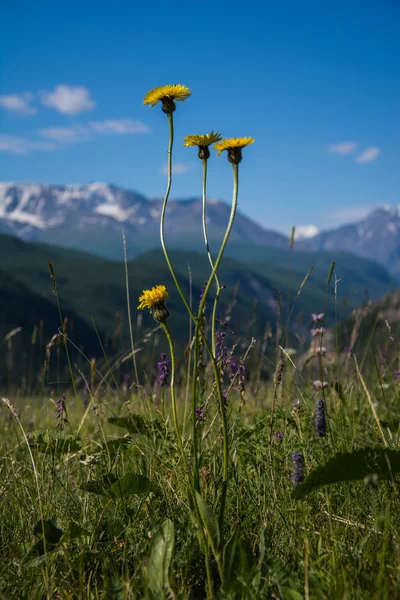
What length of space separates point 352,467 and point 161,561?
27.8 inches

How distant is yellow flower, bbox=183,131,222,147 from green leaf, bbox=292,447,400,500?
1.13 m

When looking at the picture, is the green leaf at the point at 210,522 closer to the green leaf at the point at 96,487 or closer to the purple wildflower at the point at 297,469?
the purple wildflower at the point at 297,469

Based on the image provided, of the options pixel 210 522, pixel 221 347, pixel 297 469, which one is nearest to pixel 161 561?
pixel 210 522

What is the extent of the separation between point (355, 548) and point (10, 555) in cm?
127

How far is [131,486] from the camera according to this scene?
218 cm

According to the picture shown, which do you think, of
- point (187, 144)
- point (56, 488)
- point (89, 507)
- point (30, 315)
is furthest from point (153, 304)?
point (30, 315)

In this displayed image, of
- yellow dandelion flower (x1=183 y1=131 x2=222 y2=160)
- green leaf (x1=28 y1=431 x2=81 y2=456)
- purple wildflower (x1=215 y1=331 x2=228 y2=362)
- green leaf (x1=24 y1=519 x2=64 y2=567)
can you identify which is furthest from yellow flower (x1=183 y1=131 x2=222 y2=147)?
green leaf (x1=28 y1=431 x2=81 y2=456)

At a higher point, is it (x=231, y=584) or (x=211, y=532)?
(x=211, y=532)

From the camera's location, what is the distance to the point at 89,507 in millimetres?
2346

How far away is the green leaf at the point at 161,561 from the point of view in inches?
67.2

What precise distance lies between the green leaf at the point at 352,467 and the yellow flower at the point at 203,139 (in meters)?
1.13

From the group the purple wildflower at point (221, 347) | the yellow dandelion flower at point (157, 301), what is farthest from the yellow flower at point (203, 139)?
the purple wildflower at point (221, 347)

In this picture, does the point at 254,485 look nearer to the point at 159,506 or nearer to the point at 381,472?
the point at 159,506

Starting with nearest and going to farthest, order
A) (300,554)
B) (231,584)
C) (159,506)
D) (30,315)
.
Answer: (231,584) < (300,554) < (159,506) < (30,315)
